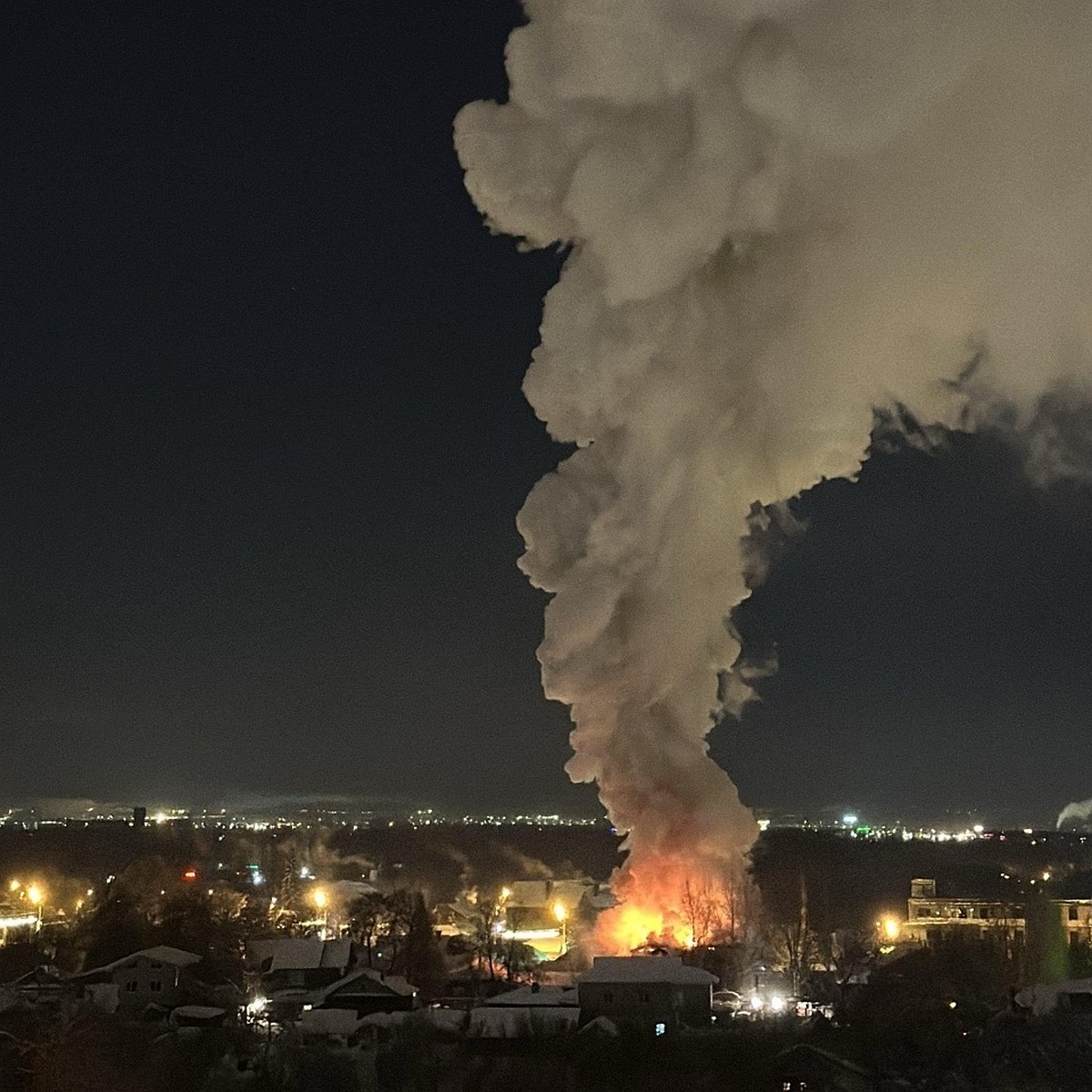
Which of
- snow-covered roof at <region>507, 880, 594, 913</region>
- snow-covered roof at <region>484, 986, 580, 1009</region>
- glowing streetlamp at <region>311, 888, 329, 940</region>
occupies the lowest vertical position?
snow-covered roof at <region>484, 986, 580, 1009</region>

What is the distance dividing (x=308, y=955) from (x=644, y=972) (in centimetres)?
1247

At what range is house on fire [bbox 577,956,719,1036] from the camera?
37594 mm

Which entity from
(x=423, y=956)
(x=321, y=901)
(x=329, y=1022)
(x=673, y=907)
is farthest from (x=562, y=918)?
(x=329, y=1022)

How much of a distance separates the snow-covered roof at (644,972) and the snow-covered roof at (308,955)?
10.4 metres

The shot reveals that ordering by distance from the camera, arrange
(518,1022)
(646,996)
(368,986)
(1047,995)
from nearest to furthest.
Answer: (518,1022) → (646,996) → (1047,995) → (368,986)

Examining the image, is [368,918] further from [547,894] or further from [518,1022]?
[518,1022]

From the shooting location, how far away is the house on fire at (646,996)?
3759 cm

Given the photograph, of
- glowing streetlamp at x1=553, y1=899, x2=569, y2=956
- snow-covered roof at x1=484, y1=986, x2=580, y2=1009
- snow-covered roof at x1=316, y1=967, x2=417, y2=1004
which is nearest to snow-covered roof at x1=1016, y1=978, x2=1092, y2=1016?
snow-covered roof at x1=484, y1=986, x2=580, y2=1009

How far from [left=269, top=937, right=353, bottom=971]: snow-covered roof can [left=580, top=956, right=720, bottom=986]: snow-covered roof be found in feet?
34.0

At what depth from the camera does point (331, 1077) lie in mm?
34000

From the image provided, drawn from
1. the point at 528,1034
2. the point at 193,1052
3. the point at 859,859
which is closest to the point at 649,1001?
the point at 528,1034

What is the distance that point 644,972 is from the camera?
38719 mm

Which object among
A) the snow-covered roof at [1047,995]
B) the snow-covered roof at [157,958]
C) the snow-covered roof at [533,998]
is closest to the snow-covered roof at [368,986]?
the snow-covered roof at [533,998]

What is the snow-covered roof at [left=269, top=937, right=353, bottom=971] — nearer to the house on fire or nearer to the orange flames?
the orange flames
